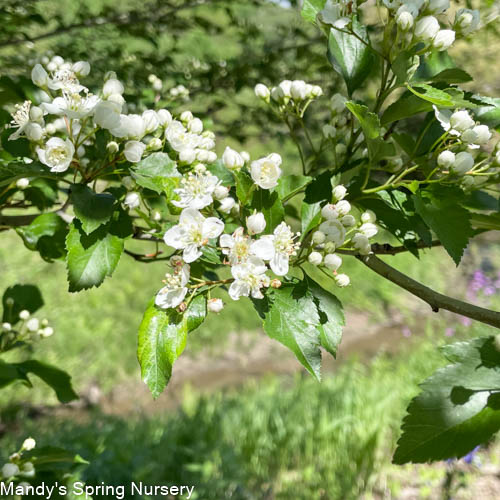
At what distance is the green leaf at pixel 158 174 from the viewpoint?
70cm

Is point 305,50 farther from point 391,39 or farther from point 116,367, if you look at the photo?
point 116,367

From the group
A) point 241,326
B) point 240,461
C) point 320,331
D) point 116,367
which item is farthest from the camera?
point 241,326

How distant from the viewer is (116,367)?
3.85m

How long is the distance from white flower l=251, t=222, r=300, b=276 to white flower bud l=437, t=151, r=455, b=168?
0.22m

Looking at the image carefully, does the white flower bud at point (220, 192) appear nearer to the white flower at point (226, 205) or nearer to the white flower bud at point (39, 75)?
the white flower at point (226, 205)

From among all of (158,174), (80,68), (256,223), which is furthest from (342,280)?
(80,68)

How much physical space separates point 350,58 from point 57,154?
0.47 metres

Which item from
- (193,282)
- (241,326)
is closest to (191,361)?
(241,326)

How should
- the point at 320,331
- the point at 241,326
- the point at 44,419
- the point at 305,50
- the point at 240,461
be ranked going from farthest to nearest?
the point at 241,326 < the point at 44,419 < the point at 240,461 < the point at 305,50 < the point at 320,331

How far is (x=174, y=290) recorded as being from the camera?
681 millimetres

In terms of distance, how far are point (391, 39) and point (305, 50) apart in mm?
1474

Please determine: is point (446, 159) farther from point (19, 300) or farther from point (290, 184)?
point (19, 300)

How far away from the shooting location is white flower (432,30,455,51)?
0.68 metres

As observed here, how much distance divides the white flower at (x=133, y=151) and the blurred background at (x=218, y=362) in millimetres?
506
